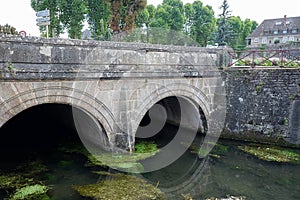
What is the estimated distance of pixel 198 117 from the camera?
13.0m

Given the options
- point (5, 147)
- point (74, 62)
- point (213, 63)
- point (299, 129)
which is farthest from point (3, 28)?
point (299, 129)

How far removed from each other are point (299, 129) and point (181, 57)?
18.3 ft

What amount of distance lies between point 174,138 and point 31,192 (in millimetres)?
7033

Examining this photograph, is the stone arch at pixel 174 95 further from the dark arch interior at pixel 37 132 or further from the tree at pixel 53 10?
the tree at pixel 53 10

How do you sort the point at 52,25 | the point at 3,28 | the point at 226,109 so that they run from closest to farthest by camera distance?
the point at 3,28 → the point at 226,109 → the point at 52,25

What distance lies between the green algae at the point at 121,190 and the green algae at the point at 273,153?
193 inches

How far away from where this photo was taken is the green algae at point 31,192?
285 inches

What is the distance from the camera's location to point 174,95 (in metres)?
11.3

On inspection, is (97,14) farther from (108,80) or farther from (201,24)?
(108,80)

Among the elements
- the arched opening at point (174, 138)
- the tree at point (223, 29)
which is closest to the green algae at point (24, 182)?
the arched opening at point (174, 138)

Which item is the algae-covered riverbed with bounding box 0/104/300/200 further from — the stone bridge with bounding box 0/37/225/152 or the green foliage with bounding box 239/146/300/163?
the stone bridge with bounding box 0/37/225/152

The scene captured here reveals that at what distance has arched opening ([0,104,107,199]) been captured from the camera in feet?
27.6

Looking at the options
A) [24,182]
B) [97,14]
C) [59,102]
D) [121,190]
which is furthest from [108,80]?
[97,14]

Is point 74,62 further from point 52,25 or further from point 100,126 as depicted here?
point 52,25
